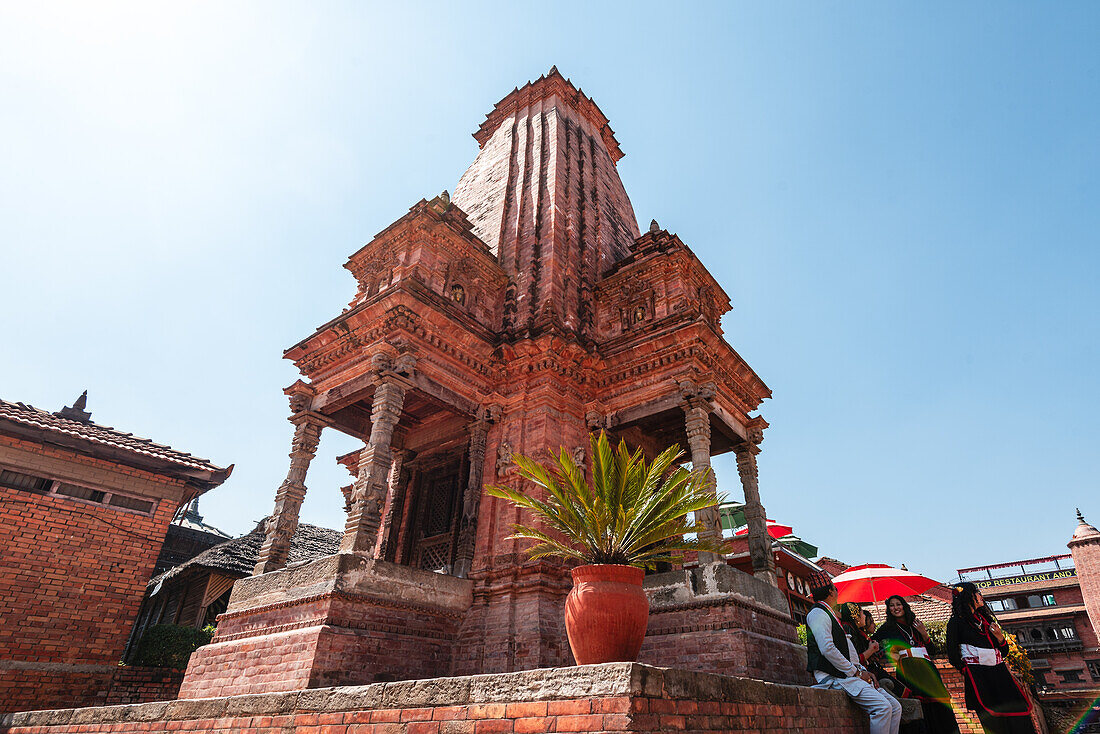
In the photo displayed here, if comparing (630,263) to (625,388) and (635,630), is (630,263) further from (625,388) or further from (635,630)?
(635,630)

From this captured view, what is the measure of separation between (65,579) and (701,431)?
1236 centimetres

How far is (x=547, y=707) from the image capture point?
3.55 m

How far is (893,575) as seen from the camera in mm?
11898

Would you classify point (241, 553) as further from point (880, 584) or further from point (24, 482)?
point (880, 584)

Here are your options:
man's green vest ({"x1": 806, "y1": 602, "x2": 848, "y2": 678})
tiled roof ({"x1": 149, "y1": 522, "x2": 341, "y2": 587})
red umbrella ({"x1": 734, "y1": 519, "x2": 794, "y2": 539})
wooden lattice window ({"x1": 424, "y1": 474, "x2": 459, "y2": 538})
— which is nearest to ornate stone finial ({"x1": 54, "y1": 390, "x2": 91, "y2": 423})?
tiled roof ({"x1": 149, "y1": 522, "x2": 341, "y2": 587})

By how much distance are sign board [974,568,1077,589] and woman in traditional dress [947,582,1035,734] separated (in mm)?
40047

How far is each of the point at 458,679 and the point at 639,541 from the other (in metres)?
2.87

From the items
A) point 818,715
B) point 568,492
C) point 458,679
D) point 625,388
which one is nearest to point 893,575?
point 625,388

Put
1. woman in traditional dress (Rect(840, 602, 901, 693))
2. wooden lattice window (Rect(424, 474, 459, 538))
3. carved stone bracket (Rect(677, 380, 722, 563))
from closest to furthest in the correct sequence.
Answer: woman in traditional dress (Rect(840, 602, 901, 693))
carved stone bracket (Rect(677, 380, 722, 563))
wooden lattice window (Rect(424, 474, 459, 538))

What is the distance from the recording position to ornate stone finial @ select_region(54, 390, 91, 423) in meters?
14.2

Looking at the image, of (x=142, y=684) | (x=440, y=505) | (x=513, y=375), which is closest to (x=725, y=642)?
(x=513, y=375)

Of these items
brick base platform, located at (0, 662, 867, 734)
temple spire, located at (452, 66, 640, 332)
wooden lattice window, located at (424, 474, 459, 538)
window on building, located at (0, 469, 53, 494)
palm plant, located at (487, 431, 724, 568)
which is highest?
temple spire, located at (452, 66, 640, 332)

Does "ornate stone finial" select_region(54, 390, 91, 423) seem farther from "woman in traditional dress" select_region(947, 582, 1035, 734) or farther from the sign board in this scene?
the sign board

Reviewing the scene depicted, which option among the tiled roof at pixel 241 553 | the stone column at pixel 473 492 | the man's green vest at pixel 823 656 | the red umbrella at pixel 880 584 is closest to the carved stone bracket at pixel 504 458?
the stone column at pixel 473 492
